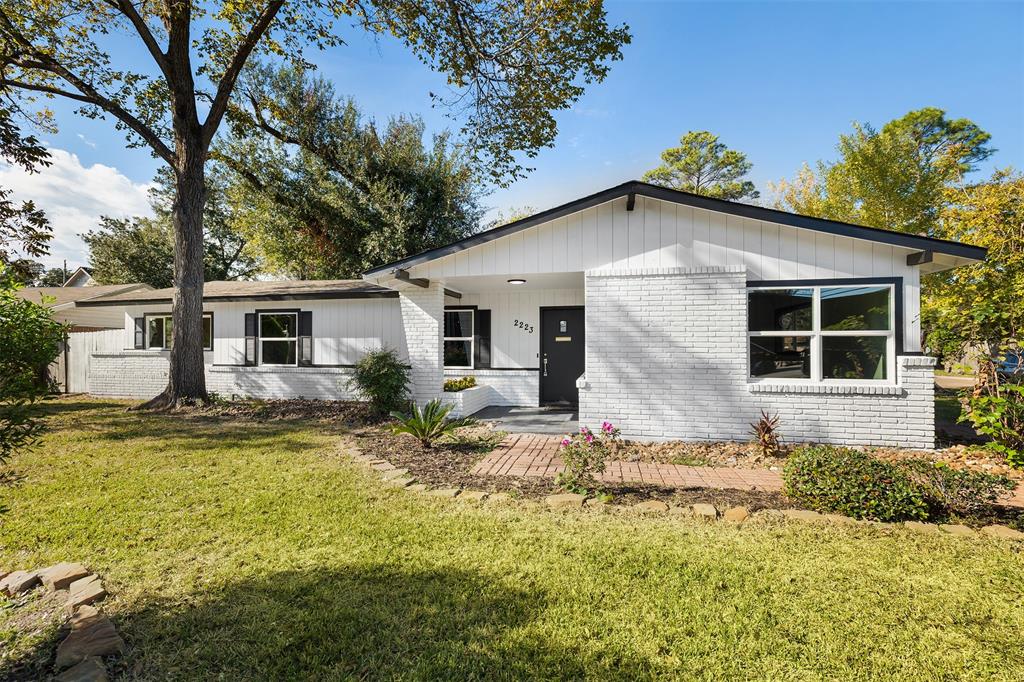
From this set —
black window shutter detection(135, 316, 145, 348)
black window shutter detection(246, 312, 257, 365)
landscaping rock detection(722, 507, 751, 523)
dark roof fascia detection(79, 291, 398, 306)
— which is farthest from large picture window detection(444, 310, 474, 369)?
black window shutter detection(135, 316, 145, 348)

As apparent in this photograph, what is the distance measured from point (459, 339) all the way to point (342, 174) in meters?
10.5

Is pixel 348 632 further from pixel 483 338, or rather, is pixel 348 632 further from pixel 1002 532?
pixel 483 338

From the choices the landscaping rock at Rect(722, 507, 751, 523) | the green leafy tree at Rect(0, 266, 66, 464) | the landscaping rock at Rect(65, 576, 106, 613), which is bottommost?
the landscaping rock at Rect(65, 576, 106, 613)

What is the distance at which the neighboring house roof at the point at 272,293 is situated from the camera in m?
11.2

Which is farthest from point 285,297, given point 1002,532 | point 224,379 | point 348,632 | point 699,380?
point 1002,532

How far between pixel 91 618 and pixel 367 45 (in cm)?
1280

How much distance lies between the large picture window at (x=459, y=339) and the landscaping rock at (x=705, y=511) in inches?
297

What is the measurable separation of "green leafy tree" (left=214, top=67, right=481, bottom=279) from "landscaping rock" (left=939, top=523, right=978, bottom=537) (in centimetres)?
1558

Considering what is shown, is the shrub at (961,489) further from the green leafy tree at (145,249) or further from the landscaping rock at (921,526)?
the green leafy tree at (145,249)

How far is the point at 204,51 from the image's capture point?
11867 millimetres

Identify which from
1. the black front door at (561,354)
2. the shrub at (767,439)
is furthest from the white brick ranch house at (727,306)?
the black front door at (561,354)

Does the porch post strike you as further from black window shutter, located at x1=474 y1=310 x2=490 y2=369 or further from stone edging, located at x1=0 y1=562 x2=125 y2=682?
stone edging, located at x1=0 y1=562 x2=125 y2=682

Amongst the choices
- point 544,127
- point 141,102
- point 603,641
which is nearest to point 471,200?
point 544,127

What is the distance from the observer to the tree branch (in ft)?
33.5
